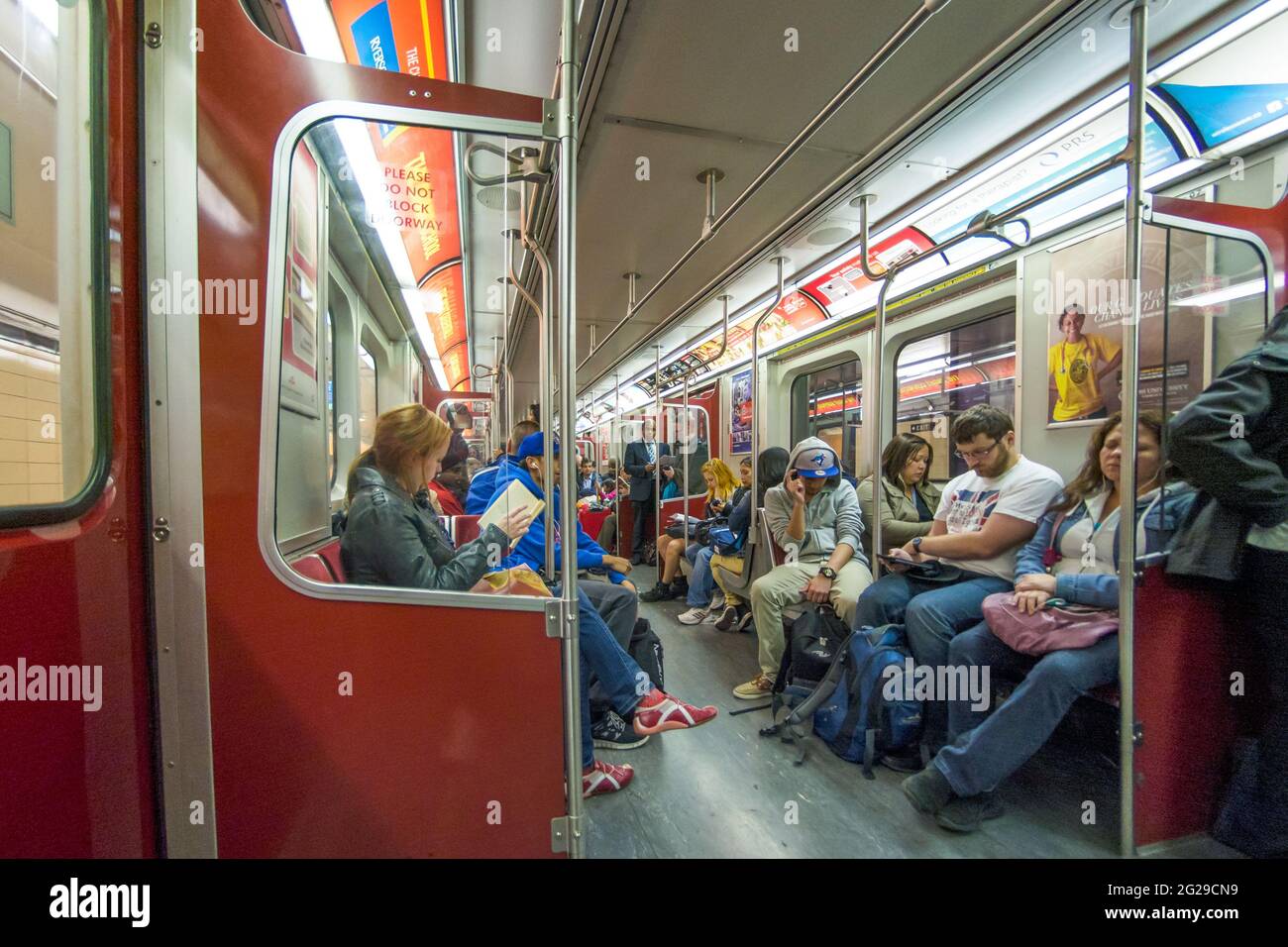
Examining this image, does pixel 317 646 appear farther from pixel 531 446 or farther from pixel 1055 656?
pixel 1055 656

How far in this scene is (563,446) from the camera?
1438 millimetres

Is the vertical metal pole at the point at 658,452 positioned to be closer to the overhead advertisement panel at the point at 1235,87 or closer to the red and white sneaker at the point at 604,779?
the red and white sneaker at the point at 604,779

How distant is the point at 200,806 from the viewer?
1259 millimetres

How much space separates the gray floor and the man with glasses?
0.45 metres

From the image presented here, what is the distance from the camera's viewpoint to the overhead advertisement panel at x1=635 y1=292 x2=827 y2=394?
5.66 metres

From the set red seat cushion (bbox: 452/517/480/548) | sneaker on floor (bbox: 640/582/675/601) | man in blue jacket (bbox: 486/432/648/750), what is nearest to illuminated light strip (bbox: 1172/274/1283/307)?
man in blue jacket (bbox: 486/432/648/750)

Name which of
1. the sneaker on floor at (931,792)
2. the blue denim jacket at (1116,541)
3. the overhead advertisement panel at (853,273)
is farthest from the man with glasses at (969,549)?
the overhead advertisement panel at (853,273)

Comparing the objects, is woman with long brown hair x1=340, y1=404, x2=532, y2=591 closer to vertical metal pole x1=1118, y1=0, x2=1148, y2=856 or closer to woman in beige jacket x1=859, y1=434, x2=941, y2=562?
vertical metal pole x1=1118, y1=0, x2=1148, y2=856

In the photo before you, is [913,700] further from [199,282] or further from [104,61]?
[104,61]

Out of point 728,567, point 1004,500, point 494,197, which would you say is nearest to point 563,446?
point 1004,500

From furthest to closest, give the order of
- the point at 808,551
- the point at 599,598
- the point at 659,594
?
the point at 659,594
the point at 808,551
the point at 599,598

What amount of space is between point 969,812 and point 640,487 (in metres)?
5.72
